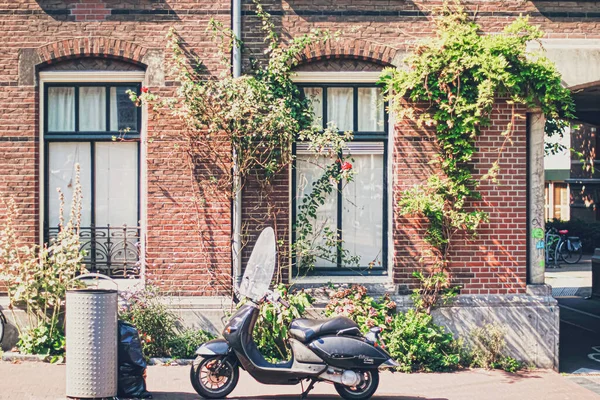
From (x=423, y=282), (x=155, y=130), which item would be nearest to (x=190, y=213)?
(x=155, y=130)

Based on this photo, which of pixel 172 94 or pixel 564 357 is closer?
pixel 172 94

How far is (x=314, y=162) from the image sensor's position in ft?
33.8

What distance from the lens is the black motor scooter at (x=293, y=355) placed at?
777 cm

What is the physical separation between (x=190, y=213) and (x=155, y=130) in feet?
3.95

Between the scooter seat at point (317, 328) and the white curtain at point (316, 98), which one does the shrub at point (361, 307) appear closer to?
the scooter seat at point (317, 328)

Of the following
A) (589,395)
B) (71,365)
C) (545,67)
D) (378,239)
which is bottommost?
(589,395)

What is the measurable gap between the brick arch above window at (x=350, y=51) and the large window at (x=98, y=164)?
2429 mm

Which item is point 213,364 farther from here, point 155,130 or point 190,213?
point 155,130

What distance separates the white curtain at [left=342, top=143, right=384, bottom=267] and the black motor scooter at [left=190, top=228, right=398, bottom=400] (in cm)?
249

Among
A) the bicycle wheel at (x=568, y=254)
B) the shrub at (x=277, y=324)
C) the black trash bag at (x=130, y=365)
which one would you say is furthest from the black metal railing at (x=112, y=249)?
the bicycle wheel at (x=568, y=254)

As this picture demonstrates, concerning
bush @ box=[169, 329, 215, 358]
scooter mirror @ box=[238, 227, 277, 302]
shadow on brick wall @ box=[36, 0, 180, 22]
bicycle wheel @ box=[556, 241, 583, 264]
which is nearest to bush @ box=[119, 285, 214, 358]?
bush @ box=[169, 329, 215, 358]

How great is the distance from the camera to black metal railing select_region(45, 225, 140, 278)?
10203 millimetres

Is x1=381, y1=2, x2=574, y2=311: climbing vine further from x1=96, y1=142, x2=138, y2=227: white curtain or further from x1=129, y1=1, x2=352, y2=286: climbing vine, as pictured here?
x1=96, y1=142, x2=138, y2=227: white curtain

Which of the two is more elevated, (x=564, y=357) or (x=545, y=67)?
(x=545, y=67)
